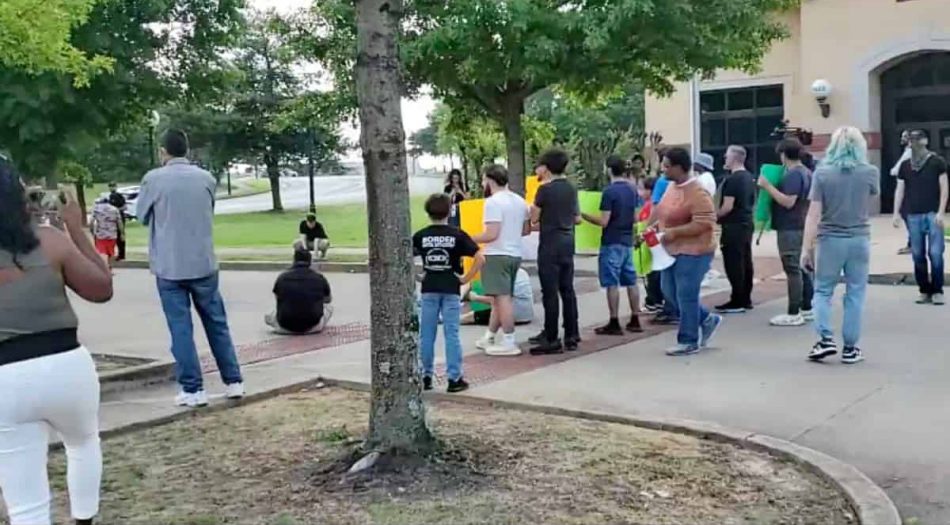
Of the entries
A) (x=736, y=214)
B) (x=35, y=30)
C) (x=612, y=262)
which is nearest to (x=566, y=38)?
(x=736, y=214)

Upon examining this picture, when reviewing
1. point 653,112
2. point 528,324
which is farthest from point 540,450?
point 653,112

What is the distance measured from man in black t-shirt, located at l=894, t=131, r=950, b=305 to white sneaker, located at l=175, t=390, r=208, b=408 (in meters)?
7.82

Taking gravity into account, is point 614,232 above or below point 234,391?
above

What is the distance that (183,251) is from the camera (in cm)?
716

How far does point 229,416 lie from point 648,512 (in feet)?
11.0

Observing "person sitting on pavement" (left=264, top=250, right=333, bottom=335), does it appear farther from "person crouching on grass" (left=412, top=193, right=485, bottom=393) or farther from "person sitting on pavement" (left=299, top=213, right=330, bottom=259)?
"person sitting on pavement" (left=299, top=213, right=330, bottom=259)

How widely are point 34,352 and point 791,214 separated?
8.15m

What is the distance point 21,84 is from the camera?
20109mm

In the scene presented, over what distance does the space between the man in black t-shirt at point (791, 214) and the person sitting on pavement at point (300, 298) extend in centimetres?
468

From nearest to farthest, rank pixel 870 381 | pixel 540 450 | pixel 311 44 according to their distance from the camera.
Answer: pixel 540 450, pixel 870 381, pixel 311 44

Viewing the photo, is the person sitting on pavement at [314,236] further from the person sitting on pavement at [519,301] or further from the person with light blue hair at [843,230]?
the person with light blue hair at [843,230]

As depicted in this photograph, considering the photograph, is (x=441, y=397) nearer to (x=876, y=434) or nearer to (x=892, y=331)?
(x=876, y=434)

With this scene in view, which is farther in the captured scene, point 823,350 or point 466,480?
point 823,350

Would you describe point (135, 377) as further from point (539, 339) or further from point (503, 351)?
point (539, 339)
